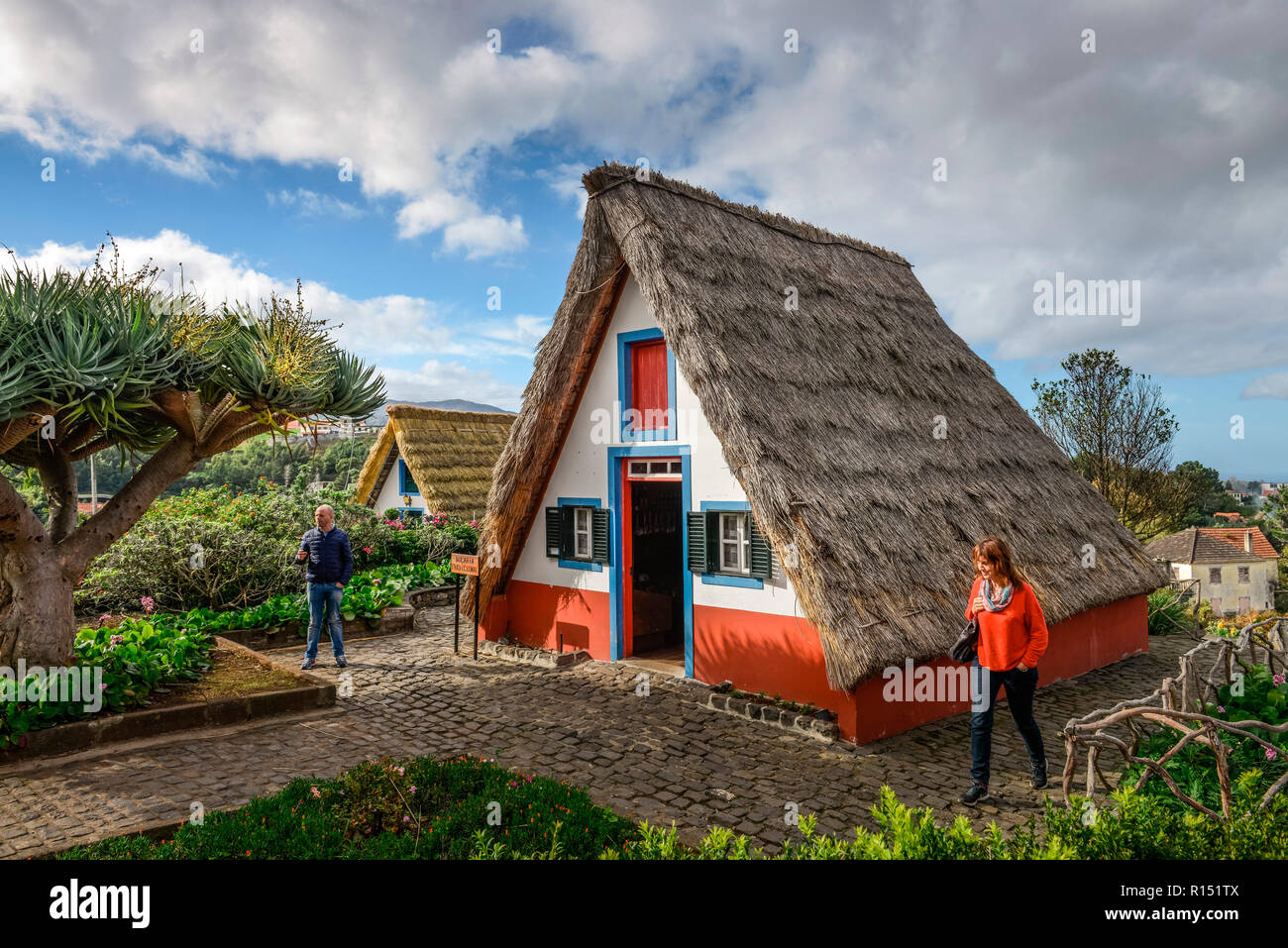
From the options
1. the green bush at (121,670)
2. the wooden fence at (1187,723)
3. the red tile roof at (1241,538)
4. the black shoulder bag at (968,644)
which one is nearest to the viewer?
the wooden fence at (1187,723)

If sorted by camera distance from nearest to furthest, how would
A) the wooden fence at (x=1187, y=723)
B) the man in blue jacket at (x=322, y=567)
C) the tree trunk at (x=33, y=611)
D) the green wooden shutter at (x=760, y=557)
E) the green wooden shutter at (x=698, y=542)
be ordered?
the wooden fence at (x=1187, y=723) < the tree trunk at (x=33, y=611) < the green wooden shutter at (x=760, y=557) < the green wooden shutter at (x=698, y=542) < the man in blue jacket at (x=322, y=567)

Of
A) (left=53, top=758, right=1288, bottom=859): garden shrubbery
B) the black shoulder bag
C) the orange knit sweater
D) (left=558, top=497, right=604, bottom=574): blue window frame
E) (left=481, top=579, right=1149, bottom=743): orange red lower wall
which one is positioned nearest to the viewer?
(left=53, top=758, right=1288, bottom=859): garden shrubbery

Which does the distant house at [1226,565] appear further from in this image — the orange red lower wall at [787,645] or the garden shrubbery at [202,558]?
the garden shrubbery at [202,558]

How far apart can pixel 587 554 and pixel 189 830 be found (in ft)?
21.1

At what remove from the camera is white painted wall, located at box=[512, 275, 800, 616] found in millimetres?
8945

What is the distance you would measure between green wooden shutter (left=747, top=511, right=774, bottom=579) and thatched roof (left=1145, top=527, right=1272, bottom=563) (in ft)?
155

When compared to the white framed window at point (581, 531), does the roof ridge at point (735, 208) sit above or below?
above

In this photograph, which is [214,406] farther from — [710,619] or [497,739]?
[710,619]

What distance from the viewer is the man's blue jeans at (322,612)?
9.94 meters

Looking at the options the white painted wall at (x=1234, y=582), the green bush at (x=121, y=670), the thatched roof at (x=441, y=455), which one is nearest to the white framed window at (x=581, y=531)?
the green bush at (x=121, y=670)

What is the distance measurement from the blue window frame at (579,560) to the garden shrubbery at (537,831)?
15.5 ft

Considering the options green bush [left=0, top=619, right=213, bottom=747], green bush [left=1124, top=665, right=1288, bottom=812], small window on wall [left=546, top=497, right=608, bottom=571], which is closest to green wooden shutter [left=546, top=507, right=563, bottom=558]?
small window on wall [left=546, top=497, right=608, bottom=571]

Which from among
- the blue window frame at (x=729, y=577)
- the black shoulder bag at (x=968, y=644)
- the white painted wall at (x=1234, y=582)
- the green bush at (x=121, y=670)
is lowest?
the white painted wall at (x=1234, y=582)

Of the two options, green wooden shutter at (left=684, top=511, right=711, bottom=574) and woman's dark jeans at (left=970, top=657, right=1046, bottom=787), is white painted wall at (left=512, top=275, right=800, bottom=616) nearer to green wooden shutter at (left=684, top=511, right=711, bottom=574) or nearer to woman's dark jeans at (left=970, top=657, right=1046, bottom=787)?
green wooden shutter at (left=684, top=511, right=711, bottom=574)
